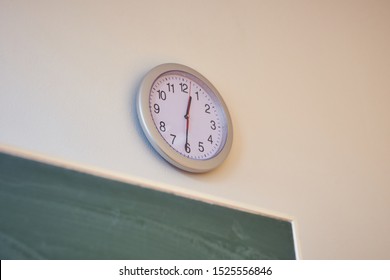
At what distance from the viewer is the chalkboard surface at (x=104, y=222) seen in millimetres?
809

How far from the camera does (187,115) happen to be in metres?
1.22

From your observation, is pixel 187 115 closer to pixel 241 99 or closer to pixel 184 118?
pixel 184 118

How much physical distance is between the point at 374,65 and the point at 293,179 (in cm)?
98

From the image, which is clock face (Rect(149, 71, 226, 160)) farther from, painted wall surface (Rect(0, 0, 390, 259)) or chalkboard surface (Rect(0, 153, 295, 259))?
chalkboard surface (Rect(0, 153, 295, 259))

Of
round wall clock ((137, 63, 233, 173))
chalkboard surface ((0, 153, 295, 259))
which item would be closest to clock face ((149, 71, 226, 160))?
round wall clock ((137, 63, 233, 173))

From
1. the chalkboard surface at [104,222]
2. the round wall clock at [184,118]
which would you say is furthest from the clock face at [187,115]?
the chalkboard surface at [104,222]

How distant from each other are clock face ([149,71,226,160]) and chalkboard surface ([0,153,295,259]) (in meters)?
0.20

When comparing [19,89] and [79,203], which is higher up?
[19,89]

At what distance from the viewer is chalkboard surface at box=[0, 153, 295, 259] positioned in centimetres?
81

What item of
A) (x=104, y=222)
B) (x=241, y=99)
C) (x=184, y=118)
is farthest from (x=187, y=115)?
(x=104, y=222)

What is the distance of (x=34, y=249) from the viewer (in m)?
0.79
